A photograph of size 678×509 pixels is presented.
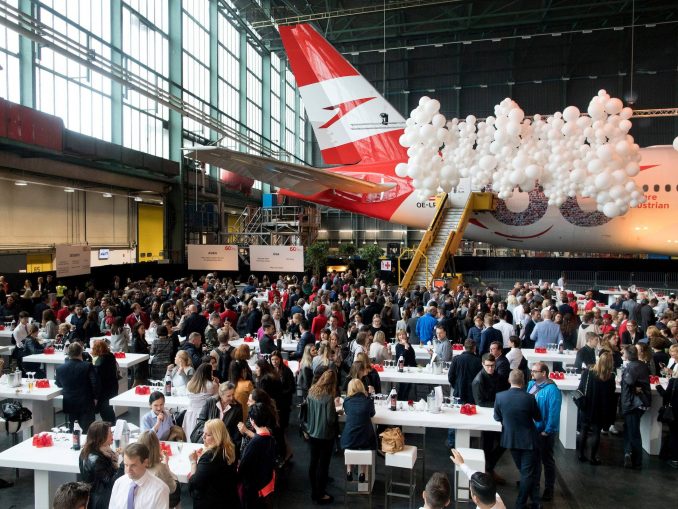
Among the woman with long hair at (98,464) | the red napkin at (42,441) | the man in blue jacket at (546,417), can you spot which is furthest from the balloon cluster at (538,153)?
the woman with long hair at (98,464)

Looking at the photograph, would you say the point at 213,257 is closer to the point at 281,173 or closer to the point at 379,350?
the point at 281,173

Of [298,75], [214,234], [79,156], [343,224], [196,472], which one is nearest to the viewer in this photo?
[196,472]

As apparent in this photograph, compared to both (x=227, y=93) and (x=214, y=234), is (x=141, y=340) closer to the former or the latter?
(x=214, y=234)

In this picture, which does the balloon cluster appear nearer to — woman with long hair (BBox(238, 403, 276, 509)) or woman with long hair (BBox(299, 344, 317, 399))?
woman with long hair (BBox(299, 344, 317, 399))

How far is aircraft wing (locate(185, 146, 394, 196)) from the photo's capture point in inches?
547

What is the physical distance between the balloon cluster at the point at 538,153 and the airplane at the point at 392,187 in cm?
309

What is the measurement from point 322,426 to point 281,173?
11.7 m

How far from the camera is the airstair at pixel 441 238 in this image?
18438 mm

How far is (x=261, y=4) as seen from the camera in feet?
107

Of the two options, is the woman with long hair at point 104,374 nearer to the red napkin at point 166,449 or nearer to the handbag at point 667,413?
the red napkin at point 166,449

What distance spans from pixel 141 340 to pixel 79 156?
1128 centimetres

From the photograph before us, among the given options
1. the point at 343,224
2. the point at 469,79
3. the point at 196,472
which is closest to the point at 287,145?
the point at 343,224

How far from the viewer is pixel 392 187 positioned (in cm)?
1964

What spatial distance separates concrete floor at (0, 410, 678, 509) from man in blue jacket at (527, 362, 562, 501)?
0.35 metres
